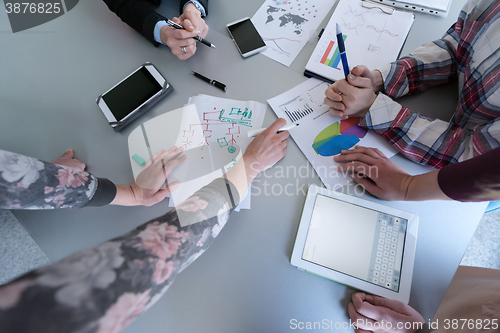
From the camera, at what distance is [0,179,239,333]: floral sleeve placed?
0.80 ft

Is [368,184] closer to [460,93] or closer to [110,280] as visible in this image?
[460,93]

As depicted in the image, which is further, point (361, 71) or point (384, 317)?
point (361, 71)

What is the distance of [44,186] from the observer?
0.54 meters

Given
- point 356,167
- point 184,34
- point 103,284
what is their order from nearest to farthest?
1. point 103,284
2. point 356,167
3. point 184,34

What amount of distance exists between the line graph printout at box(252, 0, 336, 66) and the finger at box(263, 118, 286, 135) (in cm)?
21

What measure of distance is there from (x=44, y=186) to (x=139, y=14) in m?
0.58

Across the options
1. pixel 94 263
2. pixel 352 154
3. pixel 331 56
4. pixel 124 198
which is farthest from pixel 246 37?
pixel 94 263

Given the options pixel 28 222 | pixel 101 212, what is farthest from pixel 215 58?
pixel 28 222

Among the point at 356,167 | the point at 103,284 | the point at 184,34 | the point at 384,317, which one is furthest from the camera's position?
the point at 184,34

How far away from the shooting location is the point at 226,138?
27.3 inches

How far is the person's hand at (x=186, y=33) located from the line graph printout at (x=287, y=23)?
18 cm

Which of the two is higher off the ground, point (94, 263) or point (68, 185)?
point (94, 263)

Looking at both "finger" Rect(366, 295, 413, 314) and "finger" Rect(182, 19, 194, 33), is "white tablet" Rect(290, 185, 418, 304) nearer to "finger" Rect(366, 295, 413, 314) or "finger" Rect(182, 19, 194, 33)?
"finger" Rect(366, 295, 413, 314)

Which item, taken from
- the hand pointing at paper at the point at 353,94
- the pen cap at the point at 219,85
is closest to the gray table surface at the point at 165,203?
the pen cap at the point at 219,85
